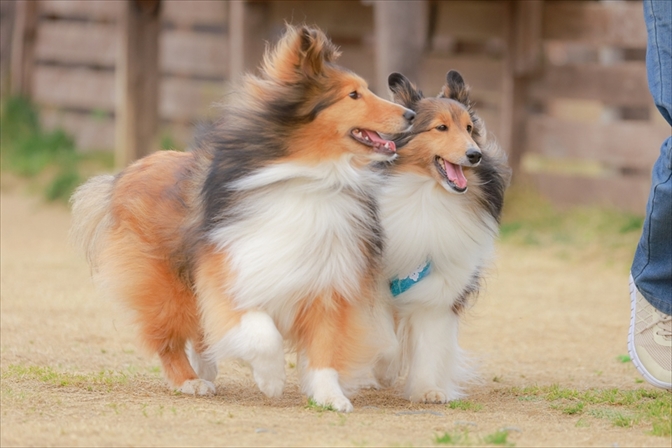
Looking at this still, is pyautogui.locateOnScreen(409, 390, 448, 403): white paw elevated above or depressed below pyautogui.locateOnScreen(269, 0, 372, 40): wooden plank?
below

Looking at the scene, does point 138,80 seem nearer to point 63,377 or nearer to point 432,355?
point 63,377

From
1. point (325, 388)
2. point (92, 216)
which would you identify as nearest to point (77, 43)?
point (92, 216)

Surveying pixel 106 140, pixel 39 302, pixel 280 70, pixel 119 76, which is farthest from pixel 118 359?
pixel 106 140

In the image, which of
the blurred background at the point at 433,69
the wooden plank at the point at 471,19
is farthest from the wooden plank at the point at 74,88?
the wooden plank at the point at 471,19

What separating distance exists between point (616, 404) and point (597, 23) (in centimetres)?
582

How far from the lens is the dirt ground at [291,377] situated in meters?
3.41

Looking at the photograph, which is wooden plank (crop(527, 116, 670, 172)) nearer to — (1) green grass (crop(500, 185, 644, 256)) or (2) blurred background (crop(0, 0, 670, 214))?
(2) blurred background (crop(0, 0, 670, 214))

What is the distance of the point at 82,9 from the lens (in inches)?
525

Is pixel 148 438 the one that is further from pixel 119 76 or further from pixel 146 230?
pixel 119 76

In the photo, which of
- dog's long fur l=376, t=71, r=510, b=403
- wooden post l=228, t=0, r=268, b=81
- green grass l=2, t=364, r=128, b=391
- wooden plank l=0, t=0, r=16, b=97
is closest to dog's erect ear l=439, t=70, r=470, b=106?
dog's long fur l=376, t=71, r=510, b=403

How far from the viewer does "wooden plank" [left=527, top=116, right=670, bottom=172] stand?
29.8 feet

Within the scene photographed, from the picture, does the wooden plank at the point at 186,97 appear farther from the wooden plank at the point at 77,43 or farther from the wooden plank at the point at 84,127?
the wooden plank at the point at 77,43

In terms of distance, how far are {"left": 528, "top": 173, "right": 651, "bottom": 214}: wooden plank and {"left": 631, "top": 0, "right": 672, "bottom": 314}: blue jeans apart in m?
5.21

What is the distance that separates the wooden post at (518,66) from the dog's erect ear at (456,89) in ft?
16.2
